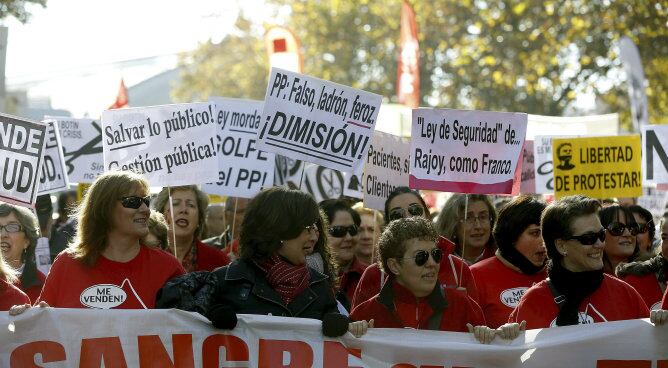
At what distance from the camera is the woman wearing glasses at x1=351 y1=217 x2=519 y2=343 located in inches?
243

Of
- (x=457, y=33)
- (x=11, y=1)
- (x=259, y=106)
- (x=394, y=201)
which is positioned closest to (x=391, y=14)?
(x=457, y=33)

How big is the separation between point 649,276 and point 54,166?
4.38 metres

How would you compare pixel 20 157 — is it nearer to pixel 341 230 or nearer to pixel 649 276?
pixel 341 230

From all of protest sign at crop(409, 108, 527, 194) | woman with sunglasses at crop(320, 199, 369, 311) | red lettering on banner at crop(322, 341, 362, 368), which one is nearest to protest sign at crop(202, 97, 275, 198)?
woman with sunglasses at crop(320, 199, 369, 311)

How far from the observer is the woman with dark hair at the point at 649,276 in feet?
23.5

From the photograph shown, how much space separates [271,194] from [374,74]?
35546mm

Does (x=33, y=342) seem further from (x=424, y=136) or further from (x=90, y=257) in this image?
(x=424, y=136)

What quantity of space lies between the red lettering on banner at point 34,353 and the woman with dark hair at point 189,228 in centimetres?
214

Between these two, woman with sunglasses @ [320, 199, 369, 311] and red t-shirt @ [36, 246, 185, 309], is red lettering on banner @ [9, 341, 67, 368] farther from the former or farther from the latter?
woman with sunglasses @ [320, 199, 369, 311]

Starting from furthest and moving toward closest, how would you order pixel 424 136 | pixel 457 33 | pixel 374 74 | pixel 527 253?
1. pixel 374 74
2. pixel 457 33
3. pixel 424 136
4. pixel 527 253

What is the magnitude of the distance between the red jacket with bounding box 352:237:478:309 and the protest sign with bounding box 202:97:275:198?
3096mm

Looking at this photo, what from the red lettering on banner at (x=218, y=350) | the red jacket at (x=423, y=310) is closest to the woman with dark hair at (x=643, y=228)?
the red jacket at (x=423, y=310)

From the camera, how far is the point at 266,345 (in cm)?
601

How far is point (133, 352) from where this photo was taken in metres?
6.07
